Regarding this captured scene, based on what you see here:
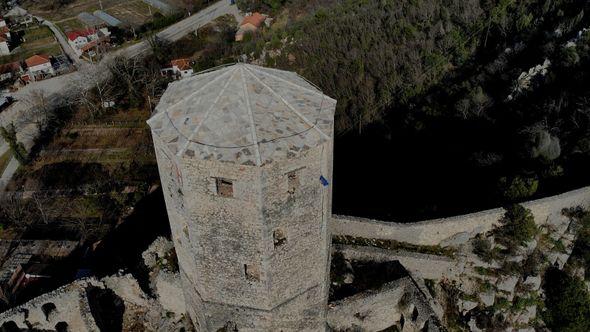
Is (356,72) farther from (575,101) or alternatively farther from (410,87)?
(575,101)

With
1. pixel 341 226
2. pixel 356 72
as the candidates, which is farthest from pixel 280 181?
pixel 356 72

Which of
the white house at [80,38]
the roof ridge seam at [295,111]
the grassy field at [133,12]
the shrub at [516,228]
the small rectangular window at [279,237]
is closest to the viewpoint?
the roof ridge seam at [295,111]

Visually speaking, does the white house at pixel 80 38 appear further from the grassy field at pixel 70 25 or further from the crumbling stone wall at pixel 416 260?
the crumbling stone wall at pixel 416 260

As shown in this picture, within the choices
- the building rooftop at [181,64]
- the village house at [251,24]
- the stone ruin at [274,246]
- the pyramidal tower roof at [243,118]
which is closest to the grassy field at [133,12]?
the village house at [251,24]

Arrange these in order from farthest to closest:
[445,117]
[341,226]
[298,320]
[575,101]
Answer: [445,117] < [575,101] < [341,226] < [298,320]

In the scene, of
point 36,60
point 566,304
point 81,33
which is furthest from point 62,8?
point 566,304

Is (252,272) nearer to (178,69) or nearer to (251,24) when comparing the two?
(178,69)
